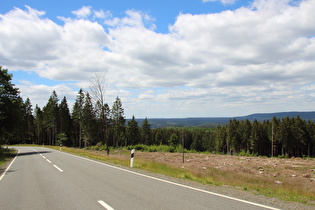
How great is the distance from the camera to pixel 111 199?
6.09 m

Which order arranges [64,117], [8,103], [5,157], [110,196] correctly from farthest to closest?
[64,117]
[8,103]
[5,157]
[110,196]

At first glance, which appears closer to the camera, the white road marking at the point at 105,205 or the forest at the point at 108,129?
the white road marking at the point at 105,205

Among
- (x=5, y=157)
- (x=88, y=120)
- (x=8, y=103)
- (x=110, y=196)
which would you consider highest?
(x=8, y=103)

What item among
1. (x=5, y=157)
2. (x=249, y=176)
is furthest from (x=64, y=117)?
(x=249, y=176)

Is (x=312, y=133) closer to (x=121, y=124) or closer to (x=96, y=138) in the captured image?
(x=121, y=124)

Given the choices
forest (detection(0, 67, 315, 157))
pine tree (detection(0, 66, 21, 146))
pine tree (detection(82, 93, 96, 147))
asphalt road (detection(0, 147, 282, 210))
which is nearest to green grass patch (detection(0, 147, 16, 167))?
pine tree (detection(0, 66, 21, 146))

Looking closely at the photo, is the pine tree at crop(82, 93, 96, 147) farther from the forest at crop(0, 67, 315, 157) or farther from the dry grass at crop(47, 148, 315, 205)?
the dry grass at crop(47, 148, 315, 205)

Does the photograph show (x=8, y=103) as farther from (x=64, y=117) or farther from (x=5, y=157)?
(x=64, y=117)

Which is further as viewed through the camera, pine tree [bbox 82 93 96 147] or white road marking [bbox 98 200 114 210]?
pine tree [bbox 82 93 96 147]

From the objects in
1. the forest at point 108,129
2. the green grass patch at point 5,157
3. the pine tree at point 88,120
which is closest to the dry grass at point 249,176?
the green grass patch at point 5,157

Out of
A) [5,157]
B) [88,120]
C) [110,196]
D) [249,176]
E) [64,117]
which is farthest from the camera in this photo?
[64,117]

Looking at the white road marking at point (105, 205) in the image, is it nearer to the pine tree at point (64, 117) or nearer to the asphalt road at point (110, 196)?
the asphalt road at point (110, 196)

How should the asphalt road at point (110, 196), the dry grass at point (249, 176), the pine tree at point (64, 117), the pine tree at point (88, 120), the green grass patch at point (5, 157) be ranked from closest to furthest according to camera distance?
the asphalt road at point (110, 196) → the dry grass at point (249, 176) → the green grass patch at point (5, 157) → the pine tree at point (88, 120) → the pine tree at point (64, 117)

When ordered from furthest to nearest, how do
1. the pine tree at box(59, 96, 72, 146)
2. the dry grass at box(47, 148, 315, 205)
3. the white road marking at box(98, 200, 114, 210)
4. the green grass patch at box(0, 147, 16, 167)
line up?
the pine tree at box(59, 96, 72, 146)
the green grass patch at box(0, 147, 16, 167)
the dry grass at box(47, 148, 315, 205)
the white road marking at box(98, 200, 114, 210)
